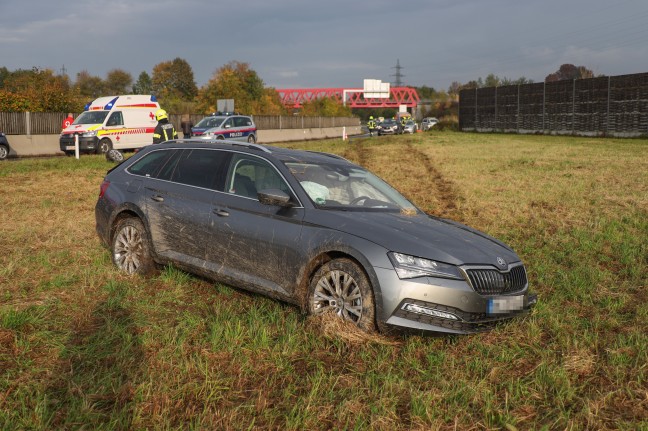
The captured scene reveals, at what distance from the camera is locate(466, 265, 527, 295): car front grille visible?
488 cm

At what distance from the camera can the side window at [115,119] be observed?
87.8ft

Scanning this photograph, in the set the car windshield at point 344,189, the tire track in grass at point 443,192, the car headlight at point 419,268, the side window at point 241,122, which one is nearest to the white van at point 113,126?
the side window at point 241,122

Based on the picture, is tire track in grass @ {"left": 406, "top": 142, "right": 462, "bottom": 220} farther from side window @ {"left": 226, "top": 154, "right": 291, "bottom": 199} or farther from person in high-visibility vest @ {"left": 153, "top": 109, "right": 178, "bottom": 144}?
person in high-visibility vest @ {"left": 153, "top": 109, "right": 178, "bottom": 144}

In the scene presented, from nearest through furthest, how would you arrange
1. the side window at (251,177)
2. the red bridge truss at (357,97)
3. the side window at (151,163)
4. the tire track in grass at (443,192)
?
the side window at (251,177) → the side window at (151,163) → the tire track in grass at (443,192) → the red bridge truss at (357,97)

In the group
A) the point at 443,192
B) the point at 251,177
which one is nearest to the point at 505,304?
the point at 251,177

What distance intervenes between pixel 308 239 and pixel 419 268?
3.16ft

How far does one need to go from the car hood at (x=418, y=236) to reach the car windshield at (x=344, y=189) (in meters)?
0.23

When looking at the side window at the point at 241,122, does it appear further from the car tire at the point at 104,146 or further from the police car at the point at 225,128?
the car tire at the point at 104,146

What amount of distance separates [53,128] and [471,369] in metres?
32.1

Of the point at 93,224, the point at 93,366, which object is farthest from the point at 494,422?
the point at 93,224

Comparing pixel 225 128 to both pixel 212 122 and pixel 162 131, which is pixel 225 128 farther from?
pixel 162 131

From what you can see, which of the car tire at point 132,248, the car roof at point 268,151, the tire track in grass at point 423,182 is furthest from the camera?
the tire track in grass at point 423,182

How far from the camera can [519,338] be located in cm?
498

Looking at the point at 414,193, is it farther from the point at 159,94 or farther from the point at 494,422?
the point at 159,94
